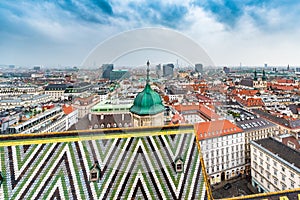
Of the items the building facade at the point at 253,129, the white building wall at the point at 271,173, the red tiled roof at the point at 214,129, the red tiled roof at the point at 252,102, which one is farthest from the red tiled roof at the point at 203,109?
the red tiled roof at the point at 252,102

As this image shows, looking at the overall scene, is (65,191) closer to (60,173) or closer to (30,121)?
(60,173)

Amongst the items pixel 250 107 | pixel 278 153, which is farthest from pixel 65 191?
pixel 250 107

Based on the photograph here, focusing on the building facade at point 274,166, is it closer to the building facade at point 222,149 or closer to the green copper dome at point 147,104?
the building facade at point 222,149

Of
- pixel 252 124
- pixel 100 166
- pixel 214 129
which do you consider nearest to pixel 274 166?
pixel 214 129

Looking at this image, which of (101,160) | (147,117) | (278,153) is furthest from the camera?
(278,153)

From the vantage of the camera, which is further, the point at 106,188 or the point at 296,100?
the point at 296,100

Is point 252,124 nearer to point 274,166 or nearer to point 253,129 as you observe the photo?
point 253,129
